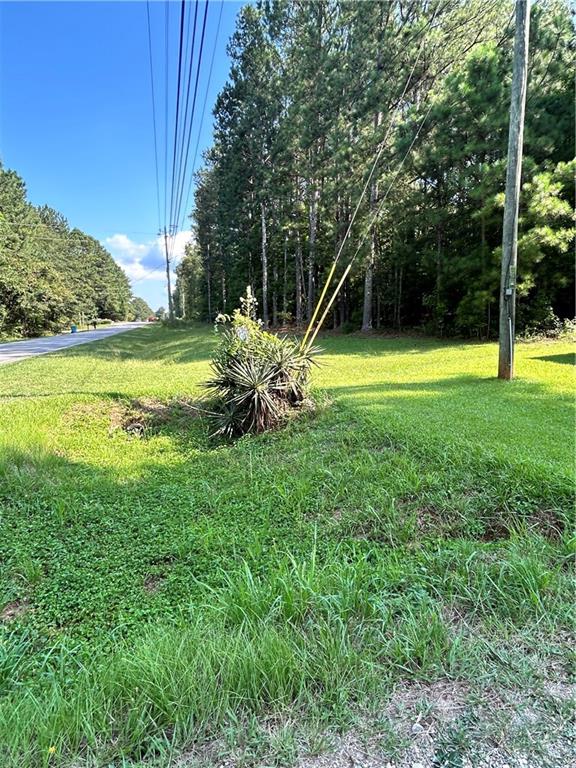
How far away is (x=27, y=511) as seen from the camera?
A: 342 cm

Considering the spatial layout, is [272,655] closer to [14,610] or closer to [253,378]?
[14,610]

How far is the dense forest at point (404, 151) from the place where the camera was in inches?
404

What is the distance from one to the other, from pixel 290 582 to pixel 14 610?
1652 mm

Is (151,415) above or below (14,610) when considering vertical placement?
above

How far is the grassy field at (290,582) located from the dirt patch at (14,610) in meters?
0.01

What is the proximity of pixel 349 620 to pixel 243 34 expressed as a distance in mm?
22842

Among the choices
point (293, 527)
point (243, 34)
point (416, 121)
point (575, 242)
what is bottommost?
point (293, 527)

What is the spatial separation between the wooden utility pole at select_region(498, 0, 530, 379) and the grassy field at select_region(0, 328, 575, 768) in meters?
0.80

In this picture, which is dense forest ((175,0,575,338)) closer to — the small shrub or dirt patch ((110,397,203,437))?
the small shrub

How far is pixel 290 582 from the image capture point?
2176mm

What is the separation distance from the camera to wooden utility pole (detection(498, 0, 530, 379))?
5.72m

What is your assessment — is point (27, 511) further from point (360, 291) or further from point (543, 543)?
point (360, 291)

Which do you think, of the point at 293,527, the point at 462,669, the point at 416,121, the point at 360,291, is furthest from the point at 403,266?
the point at 462,669

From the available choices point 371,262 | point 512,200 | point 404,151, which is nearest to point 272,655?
point 512,200
